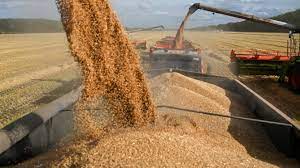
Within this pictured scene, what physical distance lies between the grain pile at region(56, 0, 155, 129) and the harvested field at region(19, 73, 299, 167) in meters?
0.46

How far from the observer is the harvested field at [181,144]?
4.46 m

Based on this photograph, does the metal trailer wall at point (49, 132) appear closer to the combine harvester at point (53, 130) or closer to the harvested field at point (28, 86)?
the combine harvester at point (53, 130)

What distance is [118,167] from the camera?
420 centimetres

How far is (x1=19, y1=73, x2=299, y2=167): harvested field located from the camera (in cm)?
446

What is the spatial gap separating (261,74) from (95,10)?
38.1ft

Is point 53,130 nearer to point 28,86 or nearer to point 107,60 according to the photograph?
point 107,60

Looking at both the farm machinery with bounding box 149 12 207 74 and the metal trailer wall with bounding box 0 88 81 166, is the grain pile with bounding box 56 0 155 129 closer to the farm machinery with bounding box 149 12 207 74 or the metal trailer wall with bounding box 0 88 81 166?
the metal trailer wall with bounding box 0 88 81 166

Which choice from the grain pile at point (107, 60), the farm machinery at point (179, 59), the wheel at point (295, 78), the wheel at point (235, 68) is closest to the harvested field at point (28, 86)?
the grain pile at point (107, 60)

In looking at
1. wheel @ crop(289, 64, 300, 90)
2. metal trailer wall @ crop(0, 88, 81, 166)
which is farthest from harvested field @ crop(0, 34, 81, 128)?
wheel @ crop(289, 64, 300, 90)

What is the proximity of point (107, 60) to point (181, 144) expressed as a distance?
5.37ft

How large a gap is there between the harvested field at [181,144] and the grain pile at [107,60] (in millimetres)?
458

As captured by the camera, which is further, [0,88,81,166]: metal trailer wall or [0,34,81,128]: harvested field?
[0,34,81,128]: harvested field

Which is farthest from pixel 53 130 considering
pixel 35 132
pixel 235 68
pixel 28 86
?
pixel 235 68

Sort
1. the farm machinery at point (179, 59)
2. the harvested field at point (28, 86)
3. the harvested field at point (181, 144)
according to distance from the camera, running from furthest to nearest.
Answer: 1. the farm machinery at point (179, 59)
2. the harvested field at point (28, 86)
3. the harvested field at point (181, 144)
